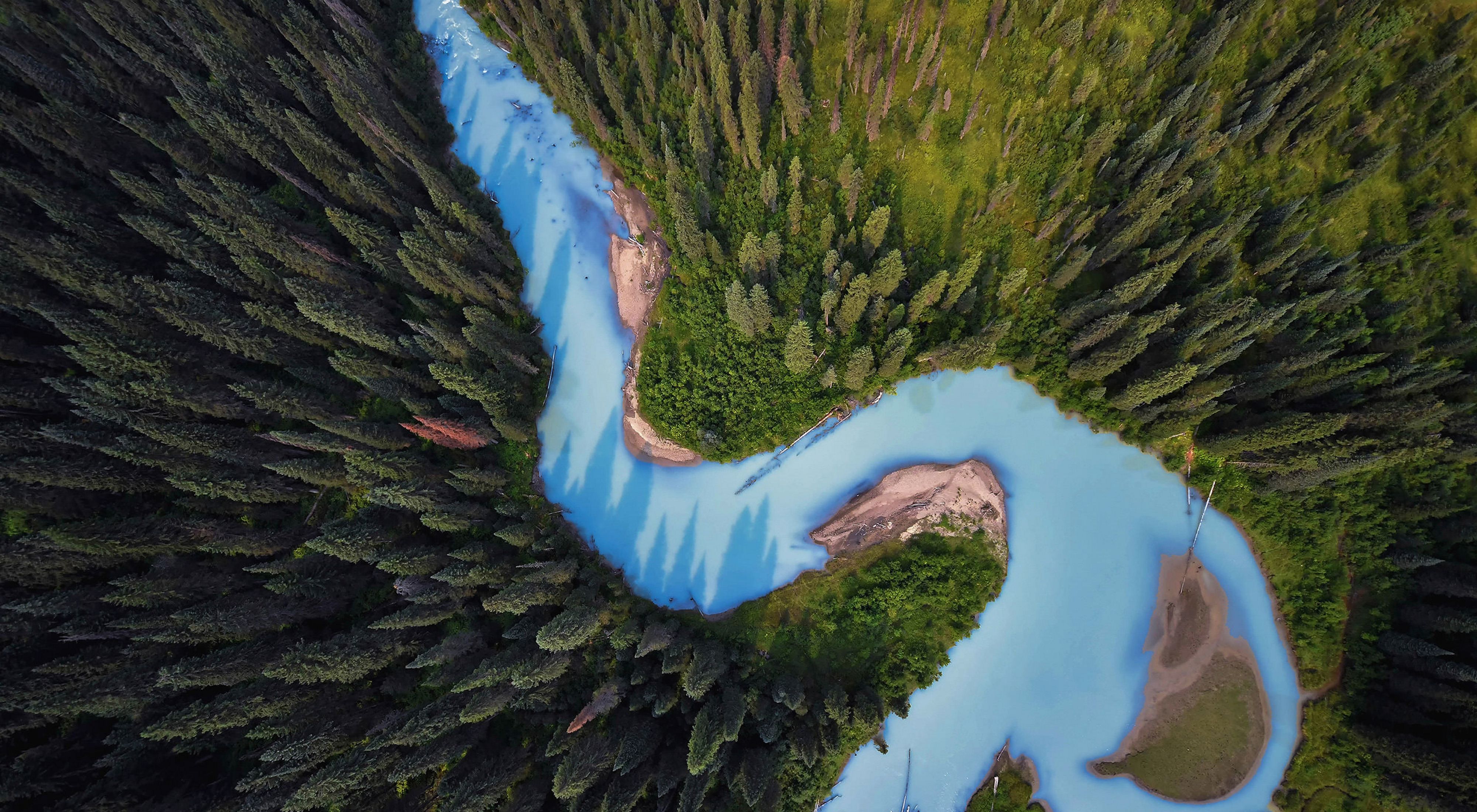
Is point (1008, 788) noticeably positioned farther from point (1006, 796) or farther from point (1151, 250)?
point (1151, 250)

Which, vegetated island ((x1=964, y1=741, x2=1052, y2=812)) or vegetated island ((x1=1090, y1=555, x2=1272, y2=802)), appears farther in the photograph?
vegetated island ((x1=964, y1=741, x2=1052, y2=812))

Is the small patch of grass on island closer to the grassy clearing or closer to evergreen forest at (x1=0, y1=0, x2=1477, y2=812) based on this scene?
the grassy clearing

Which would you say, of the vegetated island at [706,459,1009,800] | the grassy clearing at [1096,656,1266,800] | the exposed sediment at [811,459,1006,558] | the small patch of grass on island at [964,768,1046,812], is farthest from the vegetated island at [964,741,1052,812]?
the exposed sediment at [811,459,1006,558]

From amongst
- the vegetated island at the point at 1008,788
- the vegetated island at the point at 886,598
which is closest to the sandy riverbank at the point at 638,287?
the vegetated island at the point at 886,598

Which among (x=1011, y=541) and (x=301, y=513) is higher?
(x=1011, y=541)

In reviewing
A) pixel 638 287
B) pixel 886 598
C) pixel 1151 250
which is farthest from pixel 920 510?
pixel 638 287
